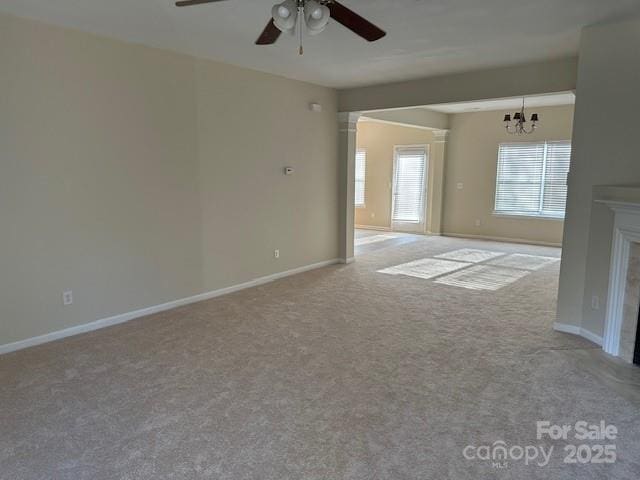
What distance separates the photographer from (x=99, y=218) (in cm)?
396

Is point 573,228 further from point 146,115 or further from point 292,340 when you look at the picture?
point 146,115

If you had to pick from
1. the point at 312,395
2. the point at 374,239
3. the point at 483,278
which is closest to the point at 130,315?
the point at 312,395

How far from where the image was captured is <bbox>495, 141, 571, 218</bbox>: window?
28.1 feet

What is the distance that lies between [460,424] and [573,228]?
7.57 feet

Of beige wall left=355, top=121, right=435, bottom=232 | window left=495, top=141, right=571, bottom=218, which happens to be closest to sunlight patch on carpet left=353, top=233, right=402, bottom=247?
beige wall left=355, top=121, right=435, bottom=232

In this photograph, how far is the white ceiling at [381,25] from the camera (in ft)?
10.3

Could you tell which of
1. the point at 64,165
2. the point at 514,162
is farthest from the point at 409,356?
the point at 514,162

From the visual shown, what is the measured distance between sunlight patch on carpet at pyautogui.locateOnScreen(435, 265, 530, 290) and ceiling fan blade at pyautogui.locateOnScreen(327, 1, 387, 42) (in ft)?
12.3

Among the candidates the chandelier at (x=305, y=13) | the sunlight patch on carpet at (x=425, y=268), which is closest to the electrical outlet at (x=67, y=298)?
the chandelier at (x=305, y=13)

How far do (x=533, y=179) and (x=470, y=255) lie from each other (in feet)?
8.52

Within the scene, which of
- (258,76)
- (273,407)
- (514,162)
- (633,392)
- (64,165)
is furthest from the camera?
(514,162)

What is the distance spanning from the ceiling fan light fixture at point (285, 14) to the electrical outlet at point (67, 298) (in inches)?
118

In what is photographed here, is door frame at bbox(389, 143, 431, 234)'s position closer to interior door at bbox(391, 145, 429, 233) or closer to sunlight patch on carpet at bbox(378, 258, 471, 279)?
interior door at bbox(391, 145, 429, 233)

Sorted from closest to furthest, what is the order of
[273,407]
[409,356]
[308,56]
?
[273,407] → [409,356] → [308,56]
